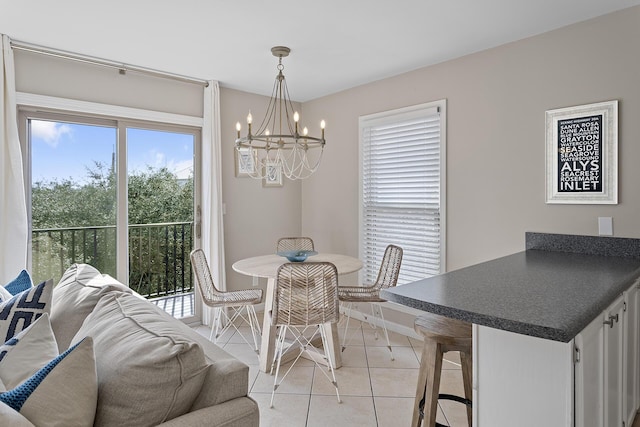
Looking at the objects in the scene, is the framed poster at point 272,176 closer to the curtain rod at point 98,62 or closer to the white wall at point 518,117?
the curtain rod at point 98,62

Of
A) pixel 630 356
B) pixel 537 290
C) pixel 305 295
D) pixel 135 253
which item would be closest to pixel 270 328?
pixel 305 295

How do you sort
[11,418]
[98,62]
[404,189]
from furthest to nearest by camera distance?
[404,189], [98,62], [11,418]

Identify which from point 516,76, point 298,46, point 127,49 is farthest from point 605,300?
point 127,49

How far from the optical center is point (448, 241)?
3.43 meters

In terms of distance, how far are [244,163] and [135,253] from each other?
148 cm

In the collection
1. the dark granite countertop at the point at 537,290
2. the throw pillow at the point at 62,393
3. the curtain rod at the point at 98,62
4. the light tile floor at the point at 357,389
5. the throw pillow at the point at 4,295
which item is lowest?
the light tile floor at the point at 357,389

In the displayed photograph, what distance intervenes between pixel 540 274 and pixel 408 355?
5.46ft

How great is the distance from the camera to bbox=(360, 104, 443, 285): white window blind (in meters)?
3.55

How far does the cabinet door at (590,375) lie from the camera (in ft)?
4.33

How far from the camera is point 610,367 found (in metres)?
1.71

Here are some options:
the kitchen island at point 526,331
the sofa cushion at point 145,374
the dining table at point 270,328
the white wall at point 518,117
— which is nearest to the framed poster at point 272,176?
the white wall at point 518,117

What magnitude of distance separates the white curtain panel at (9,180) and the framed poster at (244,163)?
77.4 inches

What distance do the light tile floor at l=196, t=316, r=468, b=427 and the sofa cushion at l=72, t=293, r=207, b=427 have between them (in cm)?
147

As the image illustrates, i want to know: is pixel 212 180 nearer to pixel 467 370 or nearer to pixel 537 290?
pixel 467 370
